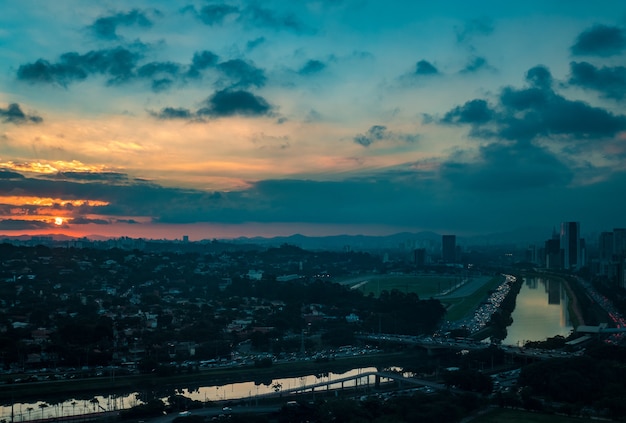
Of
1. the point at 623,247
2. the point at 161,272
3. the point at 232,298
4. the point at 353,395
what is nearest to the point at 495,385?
the point at 353,395

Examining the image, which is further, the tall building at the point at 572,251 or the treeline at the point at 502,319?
the tall building at the point at 572,251

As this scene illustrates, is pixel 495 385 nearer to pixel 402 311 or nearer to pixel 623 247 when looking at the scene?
pixel 402 311

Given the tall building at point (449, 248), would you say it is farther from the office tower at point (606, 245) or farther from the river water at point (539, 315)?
the river water at point (539, 315)

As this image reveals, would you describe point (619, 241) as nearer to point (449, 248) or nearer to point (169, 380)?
point (449, 248)

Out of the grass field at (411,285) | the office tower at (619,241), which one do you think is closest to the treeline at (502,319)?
the grass field at (411,285)

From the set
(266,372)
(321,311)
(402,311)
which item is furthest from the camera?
(321,311)

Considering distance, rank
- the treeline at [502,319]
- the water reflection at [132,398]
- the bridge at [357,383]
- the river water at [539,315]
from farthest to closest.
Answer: the river water at [539,315]
the treeline at [502,319]
the bridge at [357,383]
the water reflection at [132,398]

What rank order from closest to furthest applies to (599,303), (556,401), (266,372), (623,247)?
(556,401) → (266,372) → (599,303) → (623,247)
